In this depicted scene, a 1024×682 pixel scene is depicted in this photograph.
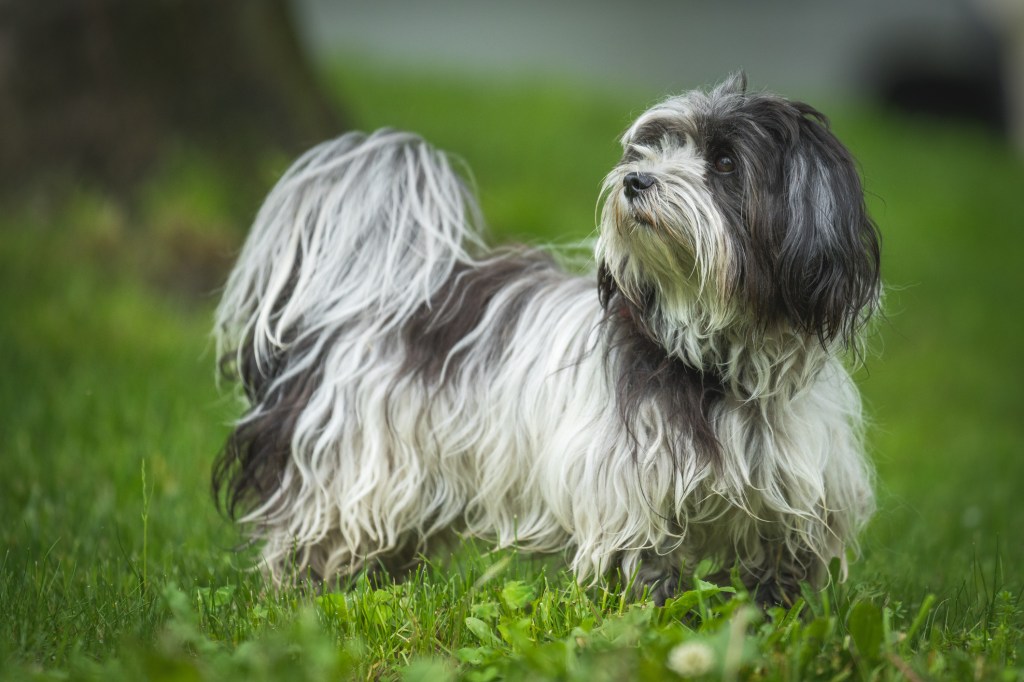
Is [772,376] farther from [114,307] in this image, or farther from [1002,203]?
[1002,203]

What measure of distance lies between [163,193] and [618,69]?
10216 mm

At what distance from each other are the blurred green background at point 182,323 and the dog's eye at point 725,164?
41 centimetres

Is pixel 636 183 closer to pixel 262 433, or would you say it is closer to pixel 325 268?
pixel 325 268

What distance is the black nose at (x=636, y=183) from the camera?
3055mm

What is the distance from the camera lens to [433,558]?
3.91m

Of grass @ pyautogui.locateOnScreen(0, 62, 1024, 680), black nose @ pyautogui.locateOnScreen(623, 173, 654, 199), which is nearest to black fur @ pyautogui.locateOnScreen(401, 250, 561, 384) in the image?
grass @ pyautogui.locateOnScreen(0, 62, 1024, 680)

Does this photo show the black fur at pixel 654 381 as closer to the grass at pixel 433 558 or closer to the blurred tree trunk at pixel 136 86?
the grass at pixel 433 558

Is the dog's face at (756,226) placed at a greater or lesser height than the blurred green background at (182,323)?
greater

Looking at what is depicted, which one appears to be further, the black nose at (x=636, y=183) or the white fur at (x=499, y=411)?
the white fur at (x=499, y=411)

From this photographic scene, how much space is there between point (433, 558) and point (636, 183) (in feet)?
5.12

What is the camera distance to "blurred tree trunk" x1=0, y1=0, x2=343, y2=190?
652 cm

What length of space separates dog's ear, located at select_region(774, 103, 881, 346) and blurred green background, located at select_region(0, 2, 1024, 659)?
27 centimetres

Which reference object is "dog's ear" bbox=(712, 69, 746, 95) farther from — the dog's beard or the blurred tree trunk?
the blurred tree trunk

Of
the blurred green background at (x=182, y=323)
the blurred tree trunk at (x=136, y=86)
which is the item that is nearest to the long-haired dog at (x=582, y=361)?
the blurred green background at (x=182, y=323)
